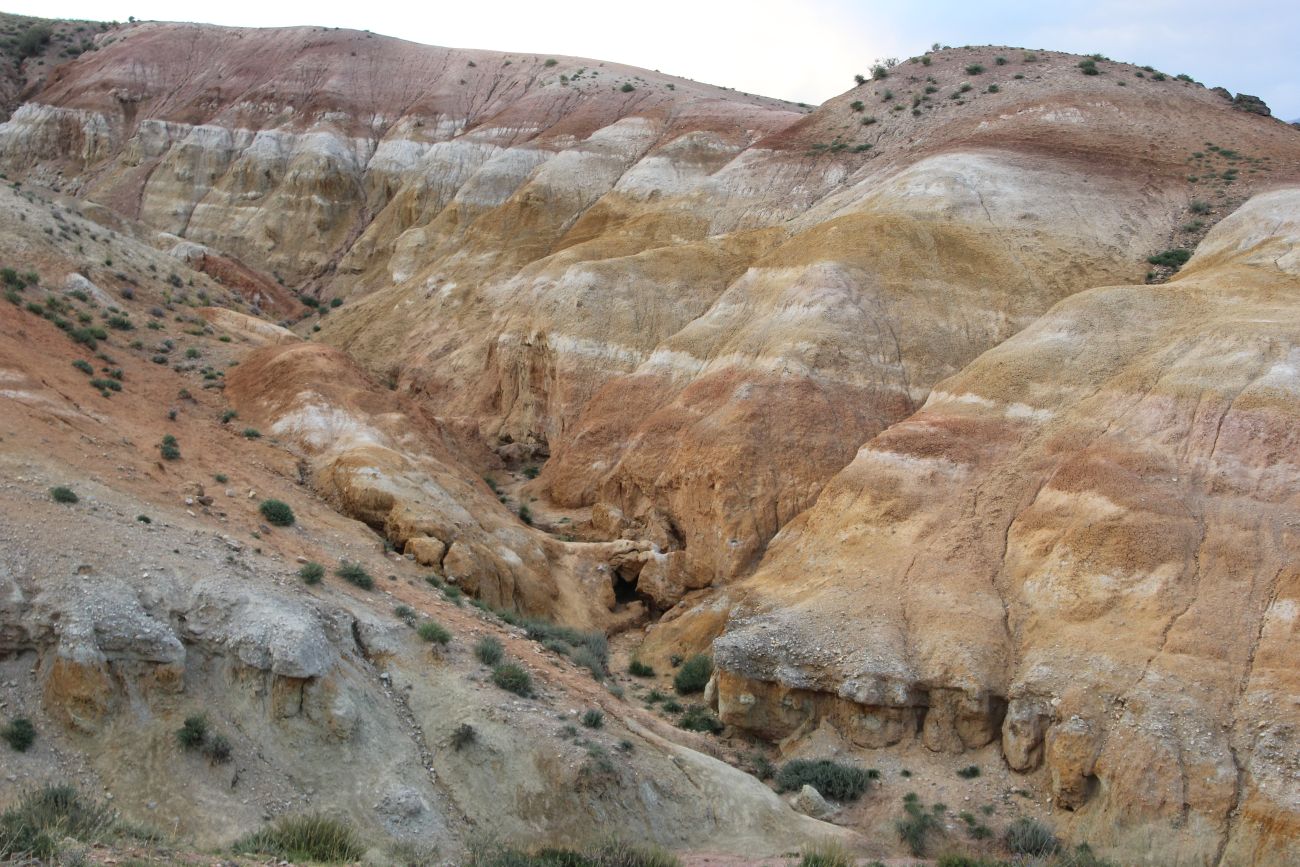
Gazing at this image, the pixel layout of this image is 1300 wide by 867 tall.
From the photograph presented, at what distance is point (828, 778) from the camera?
21.1m

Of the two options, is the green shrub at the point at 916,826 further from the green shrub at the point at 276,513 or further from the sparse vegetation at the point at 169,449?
the sparse vegetation at the point at 169,449

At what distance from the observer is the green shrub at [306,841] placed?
1261 centimetres

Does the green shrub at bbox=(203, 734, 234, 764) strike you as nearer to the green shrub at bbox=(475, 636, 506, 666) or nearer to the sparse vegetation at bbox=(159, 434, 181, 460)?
the green shrub at bbox=(475, 636, 506, 666)

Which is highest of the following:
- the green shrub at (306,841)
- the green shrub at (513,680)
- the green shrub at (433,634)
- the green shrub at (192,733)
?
the green shrub at (433,634)

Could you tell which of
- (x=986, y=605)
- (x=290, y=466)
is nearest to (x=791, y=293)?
(x=986, y=605)

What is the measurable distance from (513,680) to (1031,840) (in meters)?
9.71

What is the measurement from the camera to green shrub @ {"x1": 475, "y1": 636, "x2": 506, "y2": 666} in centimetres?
1864

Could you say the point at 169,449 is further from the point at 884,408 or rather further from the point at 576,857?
the point at 884,408

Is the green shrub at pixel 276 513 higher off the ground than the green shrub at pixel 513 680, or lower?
higher

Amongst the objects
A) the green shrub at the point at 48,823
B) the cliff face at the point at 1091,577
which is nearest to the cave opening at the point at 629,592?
the cliff face at the point at 1091,577

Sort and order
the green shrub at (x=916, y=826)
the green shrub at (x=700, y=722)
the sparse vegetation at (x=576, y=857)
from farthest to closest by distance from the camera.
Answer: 1. the green shrub at (x=700, y=722)
2. the green shrub at (x=916, y=826)
3. the sparse vegetation at (x=576, y=857)

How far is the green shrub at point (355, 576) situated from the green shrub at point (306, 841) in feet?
21.1

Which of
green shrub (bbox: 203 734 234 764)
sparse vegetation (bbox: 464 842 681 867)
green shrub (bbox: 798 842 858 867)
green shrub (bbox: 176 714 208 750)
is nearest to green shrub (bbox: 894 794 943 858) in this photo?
green shrub (bbox: 798 842 858 867)

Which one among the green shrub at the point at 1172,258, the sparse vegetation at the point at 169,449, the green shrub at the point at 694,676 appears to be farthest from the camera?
the green shrub at the point at 1172,258
